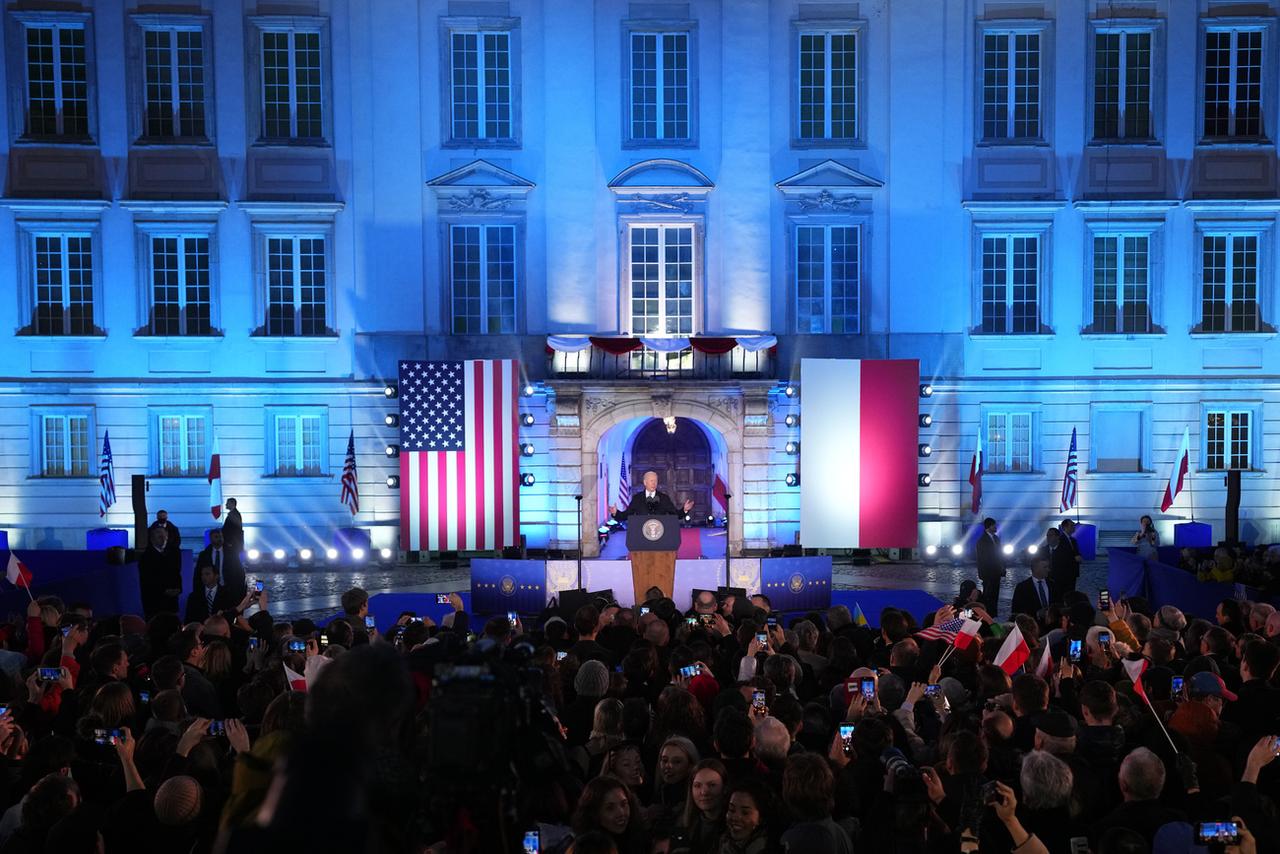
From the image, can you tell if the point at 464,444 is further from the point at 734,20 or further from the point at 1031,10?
the point at 1031,10

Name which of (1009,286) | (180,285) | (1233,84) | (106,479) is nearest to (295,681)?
(106,479)

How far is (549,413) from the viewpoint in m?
24.8

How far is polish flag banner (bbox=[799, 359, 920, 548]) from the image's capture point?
24.2m

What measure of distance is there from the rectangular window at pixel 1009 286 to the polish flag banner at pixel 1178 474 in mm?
4517

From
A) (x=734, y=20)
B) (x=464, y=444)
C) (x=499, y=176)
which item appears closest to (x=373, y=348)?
(x=464, y=444)

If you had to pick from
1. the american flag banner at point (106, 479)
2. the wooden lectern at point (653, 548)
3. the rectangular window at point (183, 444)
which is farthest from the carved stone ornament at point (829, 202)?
the american flag banner at point (106, 479)

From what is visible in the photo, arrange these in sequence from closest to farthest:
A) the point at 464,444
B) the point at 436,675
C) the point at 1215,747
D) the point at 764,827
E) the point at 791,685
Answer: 1. the point at 436,675
2. the point at 764,827
3. the point at 1215,747
4. the point at 791,685
5. the point at 464,444

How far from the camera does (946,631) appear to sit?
9.32 metres

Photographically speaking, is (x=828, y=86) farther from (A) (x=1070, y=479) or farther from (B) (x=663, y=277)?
(A) (x=1070, y=479)

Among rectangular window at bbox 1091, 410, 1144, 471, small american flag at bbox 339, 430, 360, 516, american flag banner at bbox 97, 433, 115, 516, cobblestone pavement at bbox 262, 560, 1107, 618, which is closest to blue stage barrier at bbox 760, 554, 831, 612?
cobblestone pavement at bbox 262, 560, 1107, 618

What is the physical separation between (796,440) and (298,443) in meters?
12.1

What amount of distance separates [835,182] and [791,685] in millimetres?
19465

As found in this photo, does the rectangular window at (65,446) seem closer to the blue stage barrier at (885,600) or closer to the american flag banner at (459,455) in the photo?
the american flag banner at (459,455)

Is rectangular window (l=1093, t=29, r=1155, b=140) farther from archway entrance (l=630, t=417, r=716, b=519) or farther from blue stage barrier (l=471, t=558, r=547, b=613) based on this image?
blue stage barrier (l=471, t=558, r=547, b=613)
